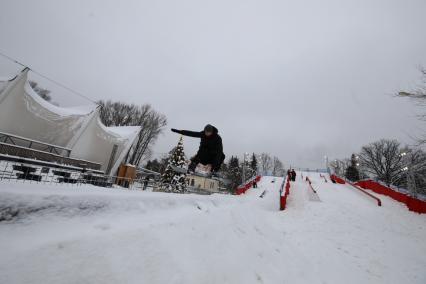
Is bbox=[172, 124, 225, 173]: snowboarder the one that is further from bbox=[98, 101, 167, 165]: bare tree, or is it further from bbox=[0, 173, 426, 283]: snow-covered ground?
bbox=[98, 101, 167, 165]: bare tree

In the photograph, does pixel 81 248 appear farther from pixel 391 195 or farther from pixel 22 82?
pixel 391 195

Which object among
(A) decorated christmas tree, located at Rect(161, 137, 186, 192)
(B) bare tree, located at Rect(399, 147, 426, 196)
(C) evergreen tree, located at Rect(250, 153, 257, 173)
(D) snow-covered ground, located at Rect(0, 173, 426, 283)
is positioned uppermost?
(C) evergreen tree, located at Rect(250, 153, 257, 173)

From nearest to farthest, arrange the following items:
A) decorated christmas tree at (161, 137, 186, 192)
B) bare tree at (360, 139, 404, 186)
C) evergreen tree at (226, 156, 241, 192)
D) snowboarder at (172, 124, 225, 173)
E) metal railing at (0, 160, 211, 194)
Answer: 1. snowboarder at (172, 124, 225, 173)
2. metal railing at (0, 160, 211, 194)
3. decorated christmas tree at (161, 137, 186, 192)
4. bare tree at (360, 139, 404, 186)
5. evergreen tree at (226, 156, 241, 192)

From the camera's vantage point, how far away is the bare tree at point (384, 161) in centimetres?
4753

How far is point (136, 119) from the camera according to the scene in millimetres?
35906

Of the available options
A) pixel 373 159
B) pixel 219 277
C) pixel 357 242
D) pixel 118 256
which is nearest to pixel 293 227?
pixel 357 242

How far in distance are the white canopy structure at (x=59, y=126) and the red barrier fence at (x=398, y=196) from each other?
2110 cm

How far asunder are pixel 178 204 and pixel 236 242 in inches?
58.5

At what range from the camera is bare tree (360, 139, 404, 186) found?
47.5m

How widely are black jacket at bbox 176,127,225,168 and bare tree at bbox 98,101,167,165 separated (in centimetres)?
2837

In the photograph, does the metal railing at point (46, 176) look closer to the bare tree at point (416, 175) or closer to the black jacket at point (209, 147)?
the black jacket at point (209, 147)

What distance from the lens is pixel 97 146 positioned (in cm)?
1825

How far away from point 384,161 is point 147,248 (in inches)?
2467

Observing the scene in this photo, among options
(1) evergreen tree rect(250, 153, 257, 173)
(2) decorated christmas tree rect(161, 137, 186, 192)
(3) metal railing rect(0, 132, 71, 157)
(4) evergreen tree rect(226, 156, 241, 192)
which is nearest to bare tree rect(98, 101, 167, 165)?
(2) decorated christmas tree rect(161, 137, 186, 192)
